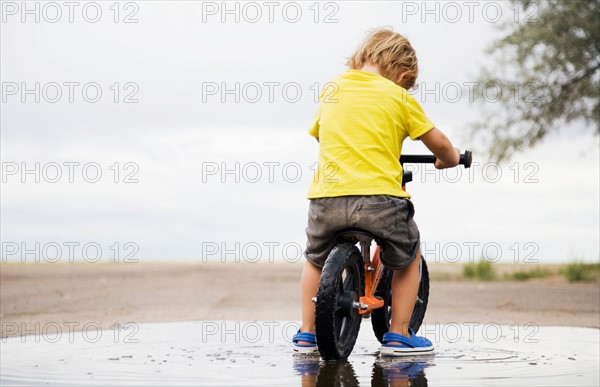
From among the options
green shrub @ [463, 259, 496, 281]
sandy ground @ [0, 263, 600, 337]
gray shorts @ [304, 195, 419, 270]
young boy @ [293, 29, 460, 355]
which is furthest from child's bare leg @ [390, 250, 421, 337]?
green shrub @ [463, 259, 496, 281]

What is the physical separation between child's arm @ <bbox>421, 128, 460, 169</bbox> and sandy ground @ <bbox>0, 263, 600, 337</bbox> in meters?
3.12

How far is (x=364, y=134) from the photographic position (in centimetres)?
476

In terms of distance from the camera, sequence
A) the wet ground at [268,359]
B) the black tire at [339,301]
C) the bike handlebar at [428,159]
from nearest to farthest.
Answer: the wet ground at [268,359]
the black tire at [339,301]
the bike handlebar at [428,159]

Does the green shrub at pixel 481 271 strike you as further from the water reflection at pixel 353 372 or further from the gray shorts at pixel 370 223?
the gray shorts at pixel 370 223

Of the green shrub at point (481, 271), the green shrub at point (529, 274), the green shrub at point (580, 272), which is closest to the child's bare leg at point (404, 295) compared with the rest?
the green shrub at point (580, 272)

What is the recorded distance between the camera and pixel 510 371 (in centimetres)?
466

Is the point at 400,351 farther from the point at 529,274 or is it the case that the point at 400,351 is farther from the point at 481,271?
the point at 529,274

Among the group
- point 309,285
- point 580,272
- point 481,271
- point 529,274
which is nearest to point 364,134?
point 309,285

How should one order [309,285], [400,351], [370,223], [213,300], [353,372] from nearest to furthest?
[353,372], [370,223], [309,285], [400,351], [213,300]

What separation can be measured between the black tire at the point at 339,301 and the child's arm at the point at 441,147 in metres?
0.71

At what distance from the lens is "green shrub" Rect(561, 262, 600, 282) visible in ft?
45.9

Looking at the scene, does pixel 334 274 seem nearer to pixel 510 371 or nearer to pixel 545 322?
pixel 510 371

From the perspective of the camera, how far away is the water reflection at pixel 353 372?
13.6 feet

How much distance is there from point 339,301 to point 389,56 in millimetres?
1392
